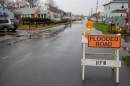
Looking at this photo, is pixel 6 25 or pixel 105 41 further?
pixel 6 25

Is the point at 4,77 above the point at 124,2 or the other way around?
the other way around

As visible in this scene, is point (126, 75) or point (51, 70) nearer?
point (126, 75)

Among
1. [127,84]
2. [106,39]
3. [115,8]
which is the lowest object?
[127,84]

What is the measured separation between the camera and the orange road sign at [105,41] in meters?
6.01

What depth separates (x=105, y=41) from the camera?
19.9ft

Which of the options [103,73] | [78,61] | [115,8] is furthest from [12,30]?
[115,8]

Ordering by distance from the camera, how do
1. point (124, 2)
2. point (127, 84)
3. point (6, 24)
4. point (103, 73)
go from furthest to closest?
point (124, 2) → point (6, 24) → point (103, 73) → point (127, 84)

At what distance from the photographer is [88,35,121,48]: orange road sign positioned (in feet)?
19.7

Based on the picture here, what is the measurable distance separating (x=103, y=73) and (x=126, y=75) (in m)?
0.76

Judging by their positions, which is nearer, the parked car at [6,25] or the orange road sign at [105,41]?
the orange road sign at [105,41]

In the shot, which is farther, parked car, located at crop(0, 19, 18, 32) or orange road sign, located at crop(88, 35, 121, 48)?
parked car, located at crop(0, 19, 18, 32)

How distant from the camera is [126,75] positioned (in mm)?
6816

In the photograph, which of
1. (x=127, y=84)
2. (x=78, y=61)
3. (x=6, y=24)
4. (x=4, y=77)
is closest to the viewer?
(x=127, y=84)

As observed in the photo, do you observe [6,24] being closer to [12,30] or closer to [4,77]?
[12,30]
